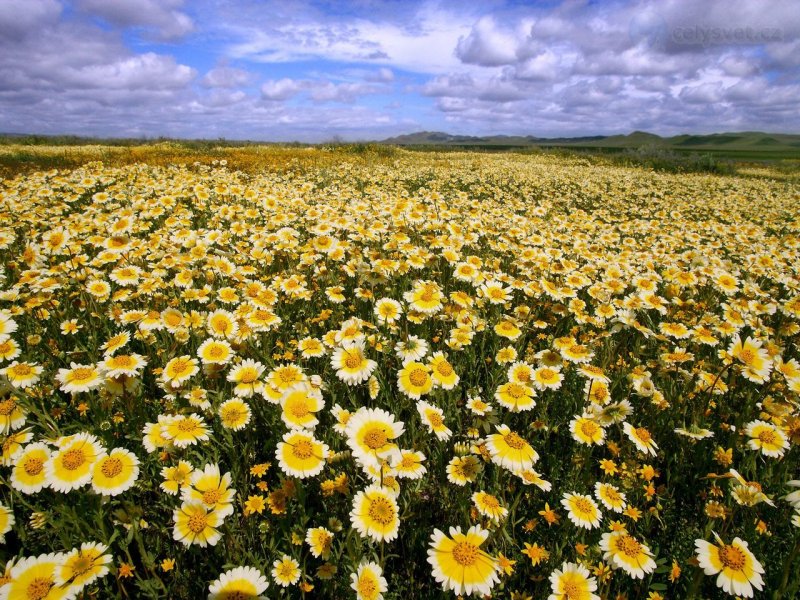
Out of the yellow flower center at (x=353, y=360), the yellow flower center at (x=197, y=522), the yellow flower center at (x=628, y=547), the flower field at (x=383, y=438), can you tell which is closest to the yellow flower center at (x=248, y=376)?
the flower field at (x=383, y=438)

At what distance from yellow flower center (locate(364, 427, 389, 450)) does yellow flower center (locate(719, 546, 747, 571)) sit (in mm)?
1469

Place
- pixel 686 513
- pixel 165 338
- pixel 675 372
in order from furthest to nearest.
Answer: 1. pixel 165 338
2. pixel 675 372
3. pixel 686 513

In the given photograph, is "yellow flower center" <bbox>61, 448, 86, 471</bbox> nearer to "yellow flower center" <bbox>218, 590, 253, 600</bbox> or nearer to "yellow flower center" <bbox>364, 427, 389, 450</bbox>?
"yellow flower center" <bbox>218, 590, 253, 600</bbox>

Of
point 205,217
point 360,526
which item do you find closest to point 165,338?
point 360,526

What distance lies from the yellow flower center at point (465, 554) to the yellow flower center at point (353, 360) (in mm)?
1152

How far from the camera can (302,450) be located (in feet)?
6.33

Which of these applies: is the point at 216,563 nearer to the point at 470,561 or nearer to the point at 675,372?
the point at 470,561

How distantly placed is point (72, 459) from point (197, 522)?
644 millimetres

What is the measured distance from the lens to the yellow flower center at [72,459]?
175 centimetres

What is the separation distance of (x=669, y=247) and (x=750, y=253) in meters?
1.30

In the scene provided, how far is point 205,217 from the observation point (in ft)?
24.3

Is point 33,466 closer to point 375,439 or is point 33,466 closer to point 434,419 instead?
point 375,439

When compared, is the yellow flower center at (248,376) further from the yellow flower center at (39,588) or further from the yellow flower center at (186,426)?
the yellow flower center at (39,588)

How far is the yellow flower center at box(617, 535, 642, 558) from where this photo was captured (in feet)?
5.91
